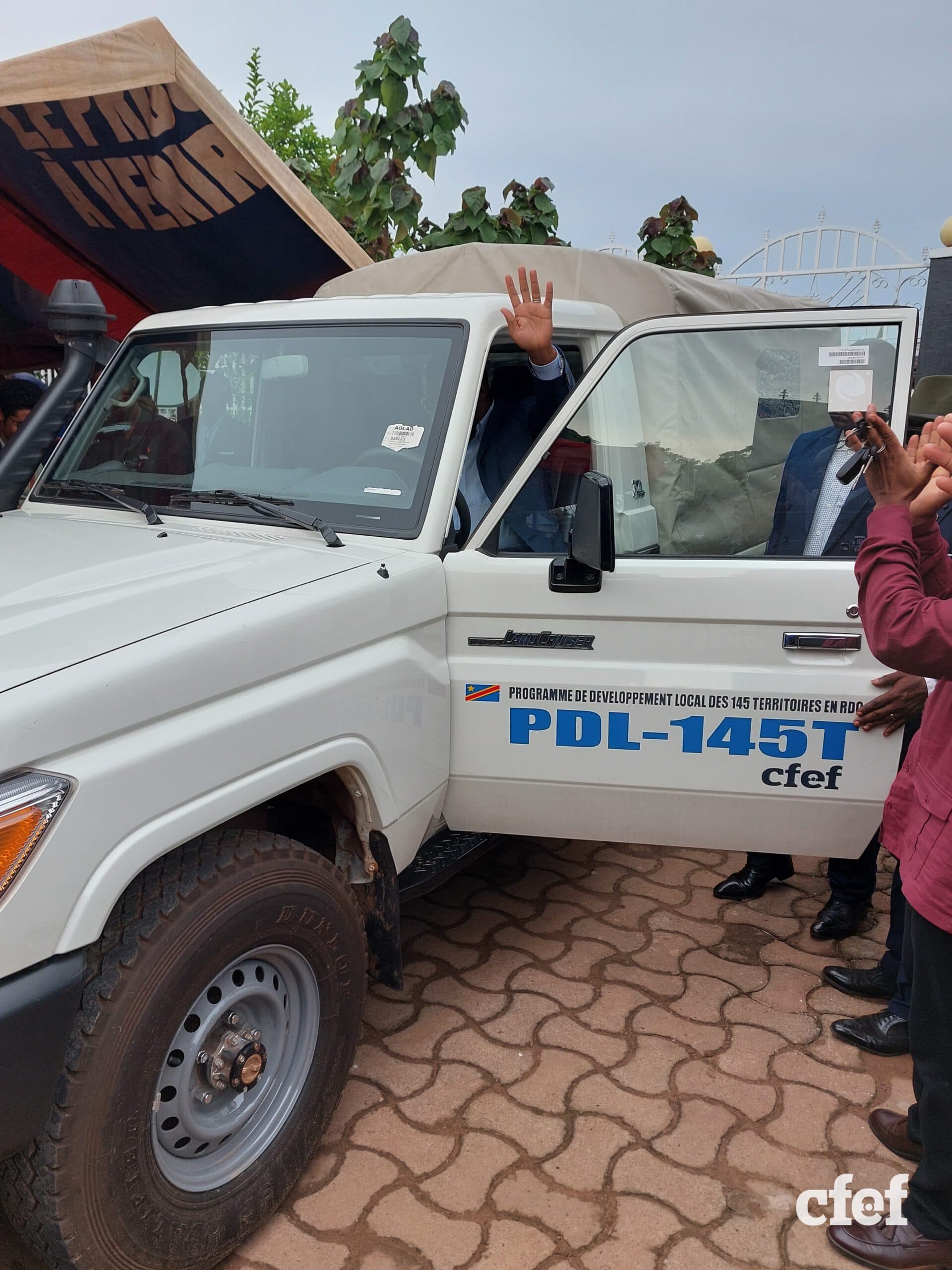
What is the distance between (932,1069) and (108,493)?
2.66 m

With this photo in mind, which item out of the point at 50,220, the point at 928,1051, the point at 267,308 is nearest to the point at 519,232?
the point at 50,220

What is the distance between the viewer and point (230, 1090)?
214cm

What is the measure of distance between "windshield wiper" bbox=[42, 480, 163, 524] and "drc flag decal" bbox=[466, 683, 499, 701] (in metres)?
1.02

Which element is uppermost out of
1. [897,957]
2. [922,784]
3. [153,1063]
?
[922,784]

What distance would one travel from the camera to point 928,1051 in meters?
1.98

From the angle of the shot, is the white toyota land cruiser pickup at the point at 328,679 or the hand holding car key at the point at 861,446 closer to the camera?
the white toyota land cruiser pickup at the point at 328,679

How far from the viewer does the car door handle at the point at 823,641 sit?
8.22 feet

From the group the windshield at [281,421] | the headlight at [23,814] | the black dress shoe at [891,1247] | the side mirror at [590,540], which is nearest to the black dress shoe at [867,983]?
the black dress shoe at [891,1247]

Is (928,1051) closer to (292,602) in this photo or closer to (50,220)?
(292,602)

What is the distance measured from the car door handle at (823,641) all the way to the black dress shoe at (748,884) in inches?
58.7

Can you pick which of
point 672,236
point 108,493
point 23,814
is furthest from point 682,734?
point 672,236

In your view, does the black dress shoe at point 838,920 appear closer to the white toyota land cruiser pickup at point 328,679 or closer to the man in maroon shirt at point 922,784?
the white toyota land cruiser pickup at point 328,679

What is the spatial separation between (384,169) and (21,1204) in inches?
280

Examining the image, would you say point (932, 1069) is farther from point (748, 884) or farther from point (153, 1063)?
point (748, 884)
